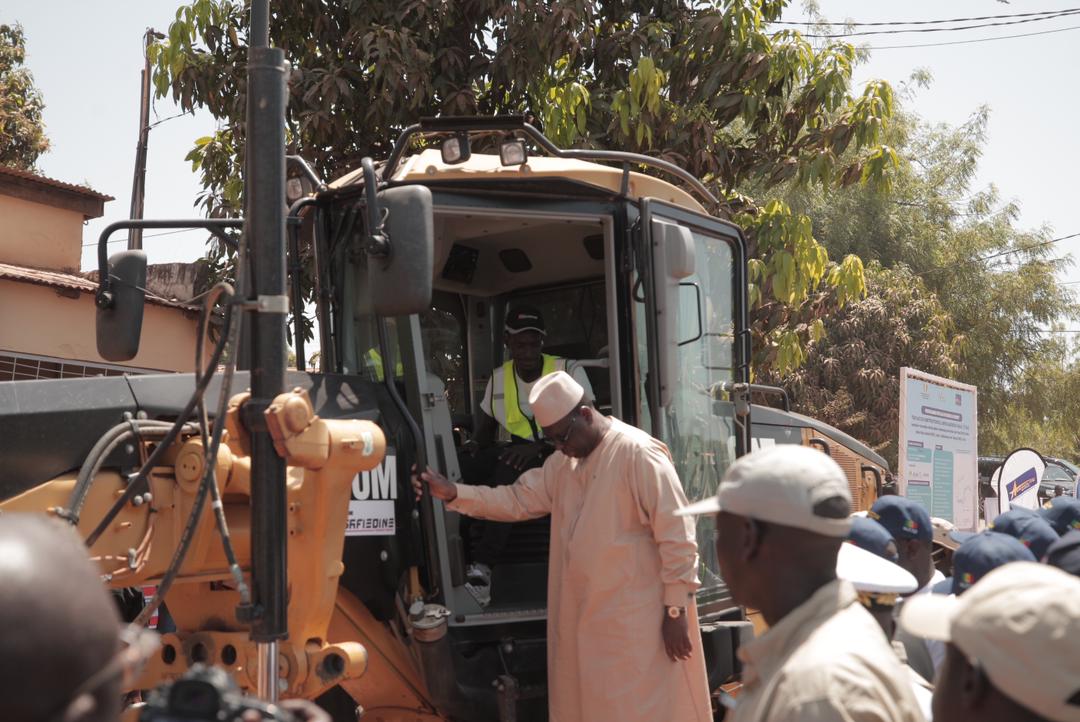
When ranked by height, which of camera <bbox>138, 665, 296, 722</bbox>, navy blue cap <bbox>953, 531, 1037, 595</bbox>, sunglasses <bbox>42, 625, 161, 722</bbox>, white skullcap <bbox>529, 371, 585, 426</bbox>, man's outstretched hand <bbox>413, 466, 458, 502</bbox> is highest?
white skullcap <bbox>529, 371, 585, 426</bbox>

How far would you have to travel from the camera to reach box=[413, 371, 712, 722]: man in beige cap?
4688 mm

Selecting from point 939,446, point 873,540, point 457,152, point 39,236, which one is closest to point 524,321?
point 457,152

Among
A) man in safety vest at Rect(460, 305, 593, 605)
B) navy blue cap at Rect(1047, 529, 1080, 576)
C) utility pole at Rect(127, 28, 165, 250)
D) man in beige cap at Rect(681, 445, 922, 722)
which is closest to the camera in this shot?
man in beige cap at Rect(681, 445, 922, 722)

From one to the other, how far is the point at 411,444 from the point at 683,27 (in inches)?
239

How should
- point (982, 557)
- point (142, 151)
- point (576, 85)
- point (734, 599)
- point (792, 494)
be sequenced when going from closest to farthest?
point (792, 494) < point (734, 599) < point (982, 557) < point (576, 85) < point (142, 151)

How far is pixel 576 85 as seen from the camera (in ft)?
29.8

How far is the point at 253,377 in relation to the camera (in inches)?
144

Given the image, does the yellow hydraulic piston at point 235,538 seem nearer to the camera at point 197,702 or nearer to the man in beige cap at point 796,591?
the man in beige cap at point 796,591

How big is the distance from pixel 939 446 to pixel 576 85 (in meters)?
4.20

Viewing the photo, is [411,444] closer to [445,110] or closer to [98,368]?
[445,110]

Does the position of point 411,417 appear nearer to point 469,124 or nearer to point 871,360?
point 469,124

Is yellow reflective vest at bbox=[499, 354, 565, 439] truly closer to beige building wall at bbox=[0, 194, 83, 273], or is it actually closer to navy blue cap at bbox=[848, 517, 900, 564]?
navy blue cap at bbox=[848, 517, 900, 564]

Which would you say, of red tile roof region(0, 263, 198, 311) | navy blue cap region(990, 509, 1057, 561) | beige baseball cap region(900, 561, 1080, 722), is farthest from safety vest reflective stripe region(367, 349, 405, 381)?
red tile roof region(0, 263, 198, 311)

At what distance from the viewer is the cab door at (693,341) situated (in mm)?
5121
